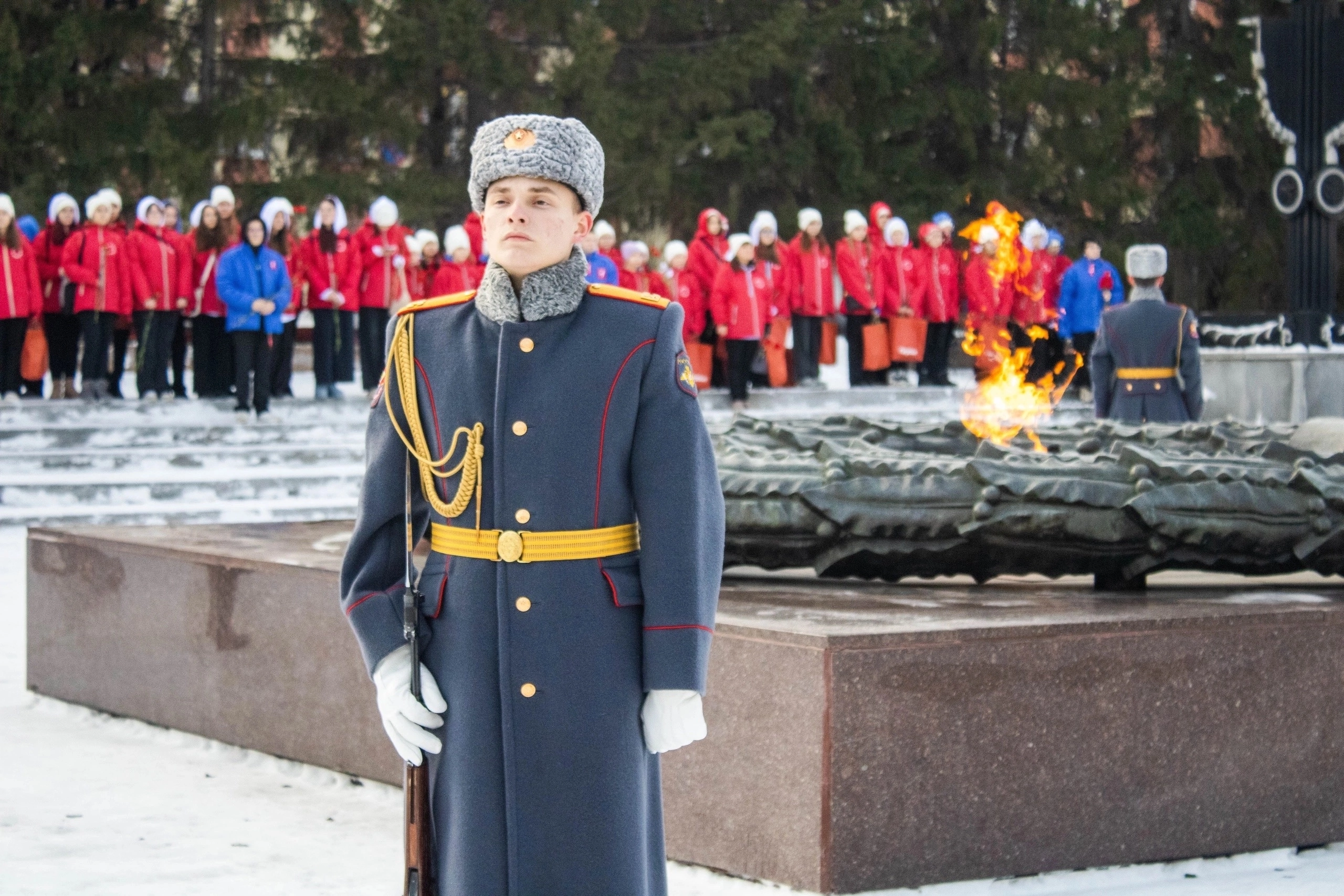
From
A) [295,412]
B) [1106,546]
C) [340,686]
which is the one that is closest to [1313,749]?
[1106,546]

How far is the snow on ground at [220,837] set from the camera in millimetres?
4383

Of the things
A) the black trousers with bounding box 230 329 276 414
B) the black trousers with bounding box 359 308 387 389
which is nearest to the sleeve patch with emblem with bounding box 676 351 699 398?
the black trousers with bounding box 230 329 276 414

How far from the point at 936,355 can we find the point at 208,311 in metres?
7.25

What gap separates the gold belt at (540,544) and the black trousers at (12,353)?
11.0m

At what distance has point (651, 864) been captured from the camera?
118 inches

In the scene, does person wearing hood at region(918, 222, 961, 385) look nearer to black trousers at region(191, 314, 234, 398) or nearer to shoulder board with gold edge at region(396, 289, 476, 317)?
black trousers at region(191, 314, 234, 398)

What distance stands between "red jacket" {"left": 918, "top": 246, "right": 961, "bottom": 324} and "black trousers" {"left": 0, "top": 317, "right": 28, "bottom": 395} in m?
7.86

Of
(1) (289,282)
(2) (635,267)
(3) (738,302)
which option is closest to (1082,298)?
(3) (738,302)

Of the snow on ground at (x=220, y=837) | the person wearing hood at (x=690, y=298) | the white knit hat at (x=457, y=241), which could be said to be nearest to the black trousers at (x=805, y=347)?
the person wearing hood at (x=690, y=298)

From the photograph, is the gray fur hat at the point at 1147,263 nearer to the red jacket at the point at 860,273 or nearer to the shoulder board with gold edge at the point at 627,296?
the shoulder board with gold edge at the point at 627,296

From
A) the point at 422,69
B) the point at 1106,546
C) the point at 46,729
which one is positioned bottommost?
the point at 46,729

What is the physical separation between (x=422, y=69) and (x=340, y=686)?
66.8ft

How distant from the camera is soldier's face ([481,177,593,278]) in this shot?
287 cm

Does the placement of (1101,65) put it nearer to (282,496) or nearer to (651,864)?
(282,496)
